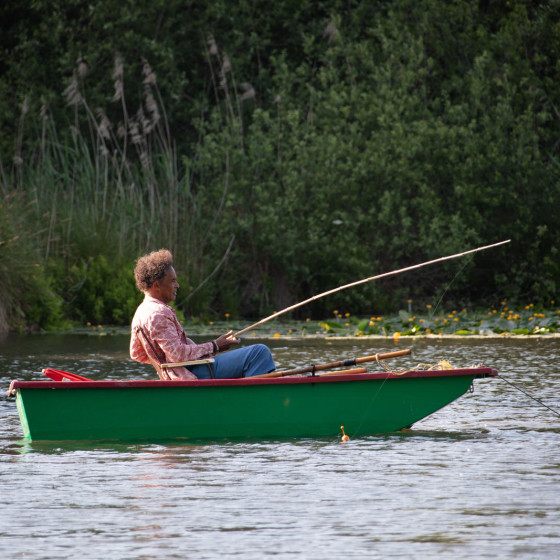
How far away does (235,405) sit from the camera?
829 cm

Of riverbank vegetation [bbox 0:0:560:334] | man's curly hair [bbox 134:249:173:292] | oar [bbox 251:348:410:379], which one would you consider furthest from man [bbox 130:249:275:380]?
riverbank vegetation [bbox 0:0:560:334]

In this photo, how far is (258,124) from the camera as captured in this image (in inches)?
878

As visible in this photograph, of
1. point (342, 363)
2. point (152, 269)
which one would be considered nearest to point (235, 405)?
point (342, 363)

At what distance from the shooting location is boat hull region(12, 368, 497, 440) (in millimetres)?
8109

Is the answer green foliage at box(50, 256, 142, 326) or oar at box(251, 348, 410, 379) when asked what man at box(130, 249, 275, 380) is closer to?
oar at box(251, 348, 410, 379)

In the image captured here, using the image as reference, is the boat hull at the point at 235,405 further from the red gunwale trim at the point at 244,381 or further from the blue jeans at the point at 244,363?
the blue jeans at the point at 244,363

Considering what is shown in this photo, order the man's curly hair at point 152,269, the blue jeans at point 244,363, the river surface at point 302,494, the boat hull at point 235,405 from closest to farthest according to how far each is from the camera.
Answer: the river surface at point 302,494 < the boat hull at point 235,405 < the man's curly hair at point 152,269 < the blue jeans at point 244,363

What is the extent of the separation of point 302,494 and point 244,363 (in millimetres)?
2246

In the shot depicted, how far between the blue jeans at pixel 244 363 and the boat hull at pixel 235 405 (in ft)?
1.15

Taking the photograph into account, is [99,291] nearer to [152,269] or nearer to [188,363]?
[152,269]

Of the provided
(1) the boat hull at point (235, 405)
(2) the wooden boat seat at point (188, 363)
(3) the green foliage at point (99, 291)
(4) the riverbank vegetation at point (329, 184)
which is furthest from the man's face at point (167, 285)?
(3) the green foliage at point (99, 291)

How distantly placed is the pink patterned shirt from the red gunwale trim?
296mm

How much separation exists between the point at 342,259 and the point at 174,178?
3.18 meters

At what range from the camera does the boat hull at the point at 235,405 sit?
26.6 ft
